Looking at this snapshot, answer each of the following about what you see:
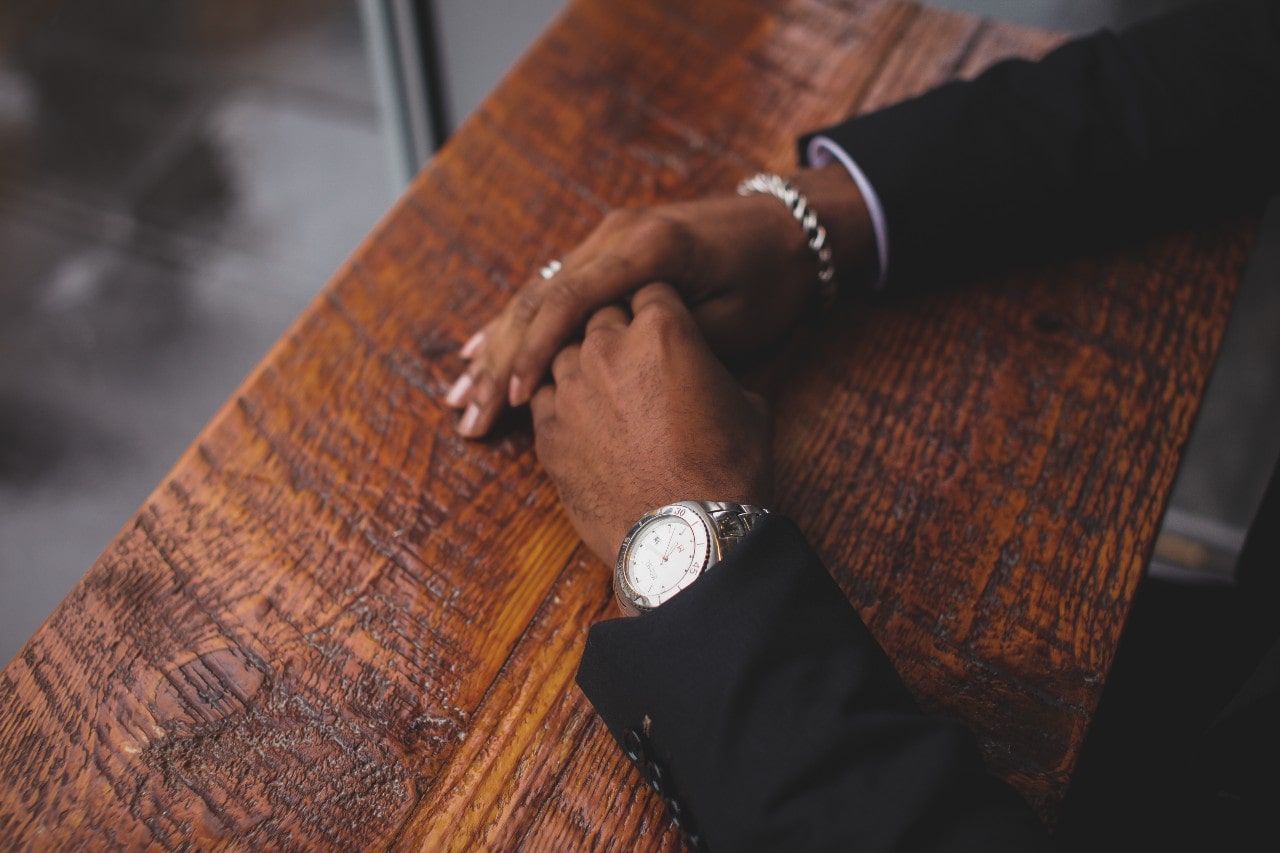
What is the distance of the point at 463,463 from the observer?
0.77 metres

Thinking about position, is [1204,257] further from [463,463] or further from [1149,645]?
[463,463]

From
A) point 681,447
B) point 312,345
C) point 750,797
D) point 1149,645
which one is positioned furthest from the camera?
point 1149,645

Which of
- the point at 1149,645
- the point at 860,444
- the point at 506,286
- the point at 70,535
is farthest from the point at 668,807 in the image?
the point at 70,535

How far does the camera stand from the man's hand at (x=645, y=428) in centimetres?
70

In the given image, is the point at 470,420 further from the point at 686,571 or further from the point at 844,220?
the point at 844,220

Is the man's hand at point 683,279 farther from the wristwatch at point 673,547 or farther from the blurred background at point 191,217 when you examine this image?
the blurred background at point 191,217

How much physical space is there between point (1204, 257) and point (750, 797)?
68 centimetres

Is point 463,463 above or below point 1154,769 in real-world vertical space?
above

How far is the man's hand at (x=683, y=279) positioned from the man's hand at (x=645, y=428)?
1.2 inches

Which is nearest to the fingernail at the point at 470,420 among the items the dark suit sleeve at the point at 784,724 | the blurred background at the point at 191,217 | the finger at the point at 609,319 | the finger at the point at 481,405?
the finger at the point at 481,405

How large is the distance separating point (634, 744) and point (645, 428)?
23 centimetres

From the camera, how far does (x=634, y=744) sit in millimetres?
608

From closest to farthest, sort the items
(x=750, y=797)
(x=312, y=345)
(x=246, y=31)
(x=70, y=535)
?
(x=750, y=797) → (x=312, y=345) → (x=70, y=535) → (x=246, y=31)

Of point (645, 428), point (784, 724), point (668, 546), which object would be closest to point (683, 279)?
point (645, 428)
